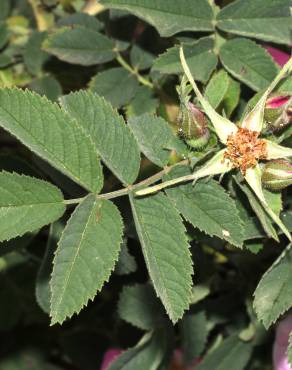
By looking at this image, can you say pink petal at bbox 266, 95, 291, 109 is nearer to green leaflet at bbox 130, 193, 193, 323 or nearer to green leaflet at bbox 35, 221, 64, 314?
green leaflet at bbox 130, 193, 193, 323

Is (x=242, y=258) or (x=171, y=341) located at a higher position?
(x=242, y=258)

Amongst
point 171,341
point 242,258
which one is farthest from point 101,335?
point 242,258

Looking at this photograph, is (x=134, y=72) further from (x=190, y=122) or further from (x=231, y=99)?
(x=190, y=122)

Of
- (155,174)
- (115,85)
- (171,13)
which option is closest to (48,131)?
(155,174)

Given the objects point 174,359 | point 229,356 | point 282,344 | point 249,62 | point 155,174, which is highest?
point 249,62

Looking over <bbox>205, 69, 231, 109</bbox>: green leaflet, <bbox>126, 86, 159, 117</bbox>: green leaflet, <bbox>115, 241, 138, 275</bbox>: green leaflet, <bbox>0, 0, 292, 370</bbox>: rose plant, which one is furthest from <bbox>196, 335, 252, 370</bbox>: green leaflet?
<bbox>205, 69, 231, 109</bbox>: green leaflet

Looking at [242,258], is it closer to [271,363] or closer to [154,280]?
[271,363]

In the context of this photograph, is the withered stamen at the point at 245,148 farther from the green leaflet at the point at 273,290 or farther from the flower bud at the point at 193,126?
the green leaflet at the point at 273,290
